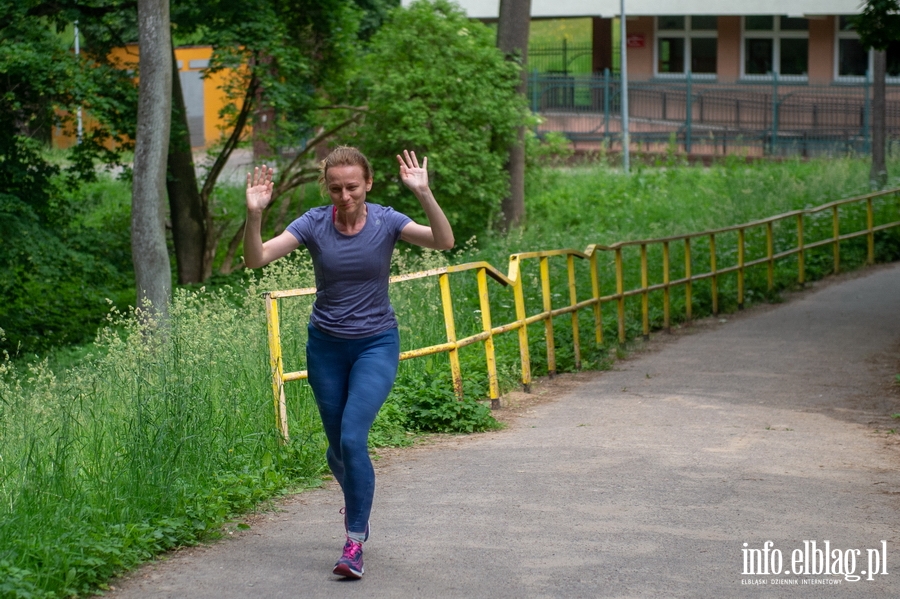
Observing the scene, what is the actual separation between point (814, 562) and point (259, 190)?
300cm

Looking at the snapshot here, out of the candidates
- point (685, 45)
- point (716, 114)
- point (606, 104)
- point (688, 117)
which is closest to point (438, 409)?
point (688, 117)

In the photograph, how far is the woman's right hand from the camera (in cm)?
492

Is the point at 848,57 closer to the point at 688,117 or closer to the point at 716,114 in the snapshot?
the point at 716,114

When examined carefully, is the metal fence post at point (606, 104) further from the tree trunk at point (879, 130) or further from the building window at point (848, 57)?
the tree trunk at point (879, 130)

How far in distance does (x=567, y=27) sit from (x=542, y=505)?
53.3 metres

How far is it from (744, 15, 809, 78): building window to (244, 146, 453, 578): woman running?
1311 inches

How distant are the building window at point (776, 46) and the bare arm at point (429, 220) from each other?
33.2 meters

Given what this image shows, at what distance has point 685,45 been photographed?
3719 centimetres

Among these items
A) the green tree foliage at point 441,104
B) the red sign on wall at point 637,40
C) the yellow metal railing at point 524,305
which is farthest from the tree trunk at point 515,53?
the red sign on wall at point 637,40

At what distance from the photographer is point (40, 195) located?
16.0 meters

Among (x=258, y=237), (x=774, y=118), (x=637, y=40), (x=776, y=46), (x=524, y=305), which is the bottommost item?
(x=524, y=305)

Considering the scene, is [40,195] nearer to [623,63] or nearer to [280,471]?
[280,471]

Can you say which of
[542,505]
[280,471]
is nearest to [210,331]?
[280,471]

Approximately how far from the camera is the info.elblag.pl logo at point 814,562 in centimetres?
494
